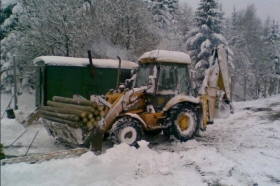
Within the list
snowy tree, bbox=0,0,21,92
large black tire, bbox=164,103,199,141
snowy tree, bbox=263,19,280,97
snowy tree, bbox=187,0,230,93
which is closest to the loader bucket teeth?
large black tire, bbox=164,103,199,141

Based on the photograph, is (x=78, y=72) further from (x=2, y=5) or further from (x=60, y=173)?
(x=2, y=5)

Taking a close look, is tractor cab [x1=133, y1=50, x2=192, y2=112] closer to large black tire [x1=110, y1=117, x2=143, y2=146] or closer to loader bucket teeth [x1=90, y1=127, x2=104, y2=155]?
large black tire [x1=110, y1=117, x2=143, y2=146]

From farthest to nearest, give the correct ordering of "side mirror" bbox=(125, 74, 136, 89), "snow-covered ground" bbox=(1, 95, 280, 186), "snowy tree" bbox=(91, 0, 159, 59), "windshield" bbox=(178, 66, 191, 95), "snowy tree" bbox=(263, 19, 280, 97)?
"snowy tree" bbox=(91, 0, 159, 59), "side mirror" bbox=(125, 74, 136, 89), "windshield" bbox=(178, 66, 191, 95), "snowy tree" bbox=(263, 19, 280, 97), "snow-covered ground" bbox=(1, 95, 280, 186)

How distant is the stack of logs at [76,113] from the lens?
14.0 feet

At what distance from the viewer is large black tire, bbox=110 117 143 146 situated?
4.75 m

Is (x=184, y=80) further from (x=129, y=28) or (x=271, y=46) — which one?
(x=129, y=28)

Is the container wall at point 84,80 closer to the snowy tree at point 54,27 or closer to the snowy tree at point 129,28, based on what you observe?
the snowy tree at point 129,28

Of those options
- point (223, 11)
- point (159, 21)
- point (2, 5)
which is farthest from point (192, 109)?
point (2, 5)

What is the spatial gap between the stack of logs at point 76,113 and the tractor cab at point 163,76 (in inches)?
54.3

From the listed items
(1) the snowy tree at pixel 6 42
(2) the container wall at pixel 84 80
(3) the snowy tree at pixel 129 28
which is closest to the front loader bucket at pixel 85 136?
(2) the container wall at pixel 84 80

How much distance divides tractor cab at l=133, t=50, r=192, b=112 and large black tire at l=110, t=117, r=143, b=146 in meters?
0.72

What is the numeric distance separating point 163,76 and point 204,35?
161 centimetres

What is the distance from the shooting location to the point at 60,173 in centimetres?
303

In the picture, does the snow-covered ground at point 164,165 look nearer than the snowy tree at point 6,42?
No
